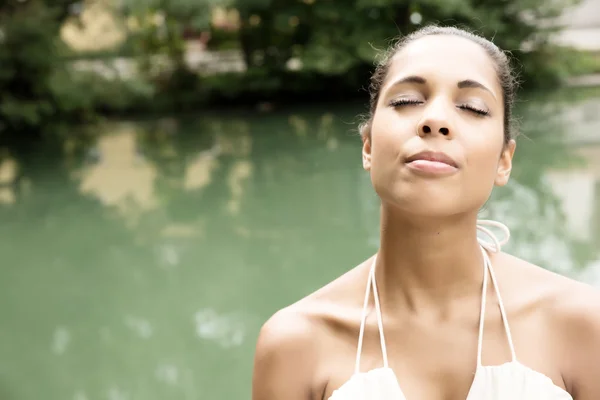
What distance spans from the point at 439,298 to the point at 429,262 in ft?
0.24

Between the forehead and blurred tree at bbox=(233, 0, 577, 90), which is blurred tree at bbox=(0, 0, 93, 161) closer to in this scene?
blurred tree at bbox=(233, 0, 577, 90)

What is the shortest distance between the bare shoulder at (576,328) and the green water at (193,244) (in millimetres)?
2166

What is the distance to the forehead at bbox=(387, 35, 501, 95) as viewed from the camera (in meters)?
1.18

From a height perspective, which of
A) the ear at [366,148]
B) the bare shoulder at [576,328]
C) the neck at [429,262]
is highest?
the ear at [366,148]

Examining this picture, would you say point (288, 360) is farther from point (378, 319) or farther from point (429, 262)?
point (429, 262)

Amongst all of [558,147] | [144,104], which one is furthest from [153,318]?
[144,104]

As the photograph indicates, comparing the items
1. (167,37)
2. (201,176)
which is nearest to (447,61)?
(201,176)

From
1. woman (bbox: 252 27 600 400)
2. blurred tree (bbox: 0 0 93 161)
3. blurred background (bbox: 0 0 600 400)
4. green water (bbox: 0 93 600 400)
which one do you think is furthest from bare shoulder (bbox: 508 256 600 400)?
blurred tree (bbox: 0 0 93 161)

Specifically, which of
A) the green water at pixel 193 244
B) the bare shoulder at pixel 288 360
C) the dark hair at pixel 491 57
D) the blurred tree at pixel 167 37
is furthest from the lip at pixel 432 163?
the blurred tree at pixel 167 37

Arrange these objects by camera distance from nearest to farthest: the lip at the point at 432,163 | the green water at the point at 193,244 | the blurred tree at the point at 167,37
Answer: the lip at the point at 432,163 → the green water at the point at 193,244 → the blurred tree at the point at 167,37

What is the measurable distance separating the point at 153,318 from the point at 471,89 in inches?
125

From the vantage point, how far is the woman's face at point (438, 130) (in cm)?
110

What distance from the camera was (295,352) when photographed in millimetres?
1210

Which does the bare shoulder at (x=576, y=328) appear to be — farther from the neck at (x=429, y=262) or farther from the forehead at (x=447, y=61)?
the forehead at (x=447, y=61)
